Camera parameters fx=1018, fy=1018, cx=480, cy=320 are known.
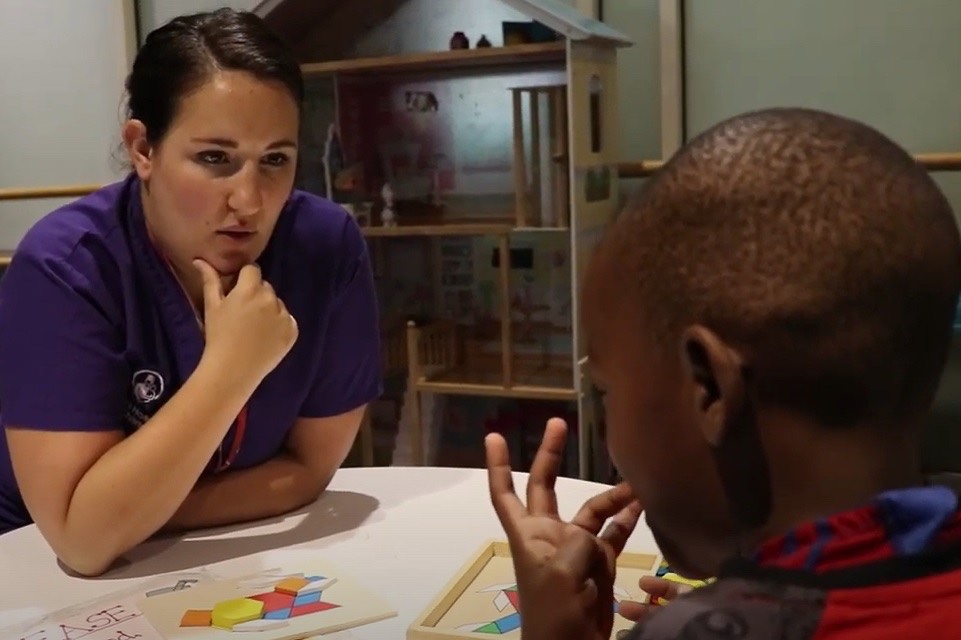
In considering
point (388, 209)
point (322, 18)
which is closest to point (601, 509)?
point (388, 209)

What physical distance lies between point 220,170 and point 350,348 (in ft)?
0.91

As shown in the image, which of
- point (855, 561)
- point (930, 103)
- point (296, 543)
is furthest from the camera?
point (930, 103)

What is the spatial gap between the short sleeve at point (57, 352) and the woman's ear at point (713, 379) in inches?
27.0

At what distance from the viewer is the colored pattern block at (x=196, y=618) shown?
842 mm

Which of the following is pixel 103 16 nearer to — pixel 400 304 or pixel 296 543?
pixel 400 304

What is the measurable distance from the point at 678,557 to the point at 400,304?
194 cm

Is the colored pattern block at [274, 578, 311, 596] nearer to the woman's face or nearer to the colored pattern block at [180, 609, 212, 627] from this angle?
the colored pattern block at [180, 609, 212, 627]

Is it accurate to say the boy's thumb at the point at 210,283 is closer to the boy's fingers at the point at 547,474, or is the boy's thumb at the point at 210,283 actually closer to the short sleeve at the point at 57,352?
the short sleeve at the point at 57,352

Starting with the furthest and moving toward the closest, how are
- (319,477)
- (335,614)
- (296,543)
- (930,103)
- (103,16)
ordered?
(103,16), (930,103), (319,477), (296,543), (335,614)

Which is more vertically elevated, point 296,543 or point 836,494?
point 836,494

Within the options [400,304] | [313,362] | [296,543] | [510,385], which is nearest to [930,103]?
[510,385]

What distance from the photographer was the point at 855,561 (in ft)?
1.50

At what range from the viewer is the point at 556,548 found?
705mm

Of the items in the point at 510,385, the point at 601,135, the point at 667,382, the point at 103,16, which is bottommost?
the point at 510,385
